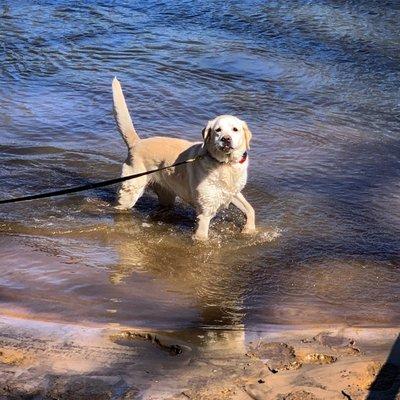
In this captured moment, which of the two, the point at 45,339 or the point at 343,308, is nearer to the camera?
the point at 45,339

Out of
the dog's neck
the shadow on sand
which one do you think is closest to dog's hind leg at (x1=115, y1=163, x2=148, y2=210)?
the dog's neck

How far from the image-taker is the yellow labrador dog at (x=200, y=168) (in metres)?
6.55

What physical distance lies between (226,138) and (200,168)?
575mm

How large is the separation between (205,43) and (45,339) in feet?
34.8

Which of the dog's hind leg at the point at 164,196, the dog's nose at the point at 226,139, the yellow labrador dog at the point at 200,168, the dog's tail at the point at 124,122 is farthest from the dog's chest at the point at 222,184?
the dog's tail at the point at 124,122

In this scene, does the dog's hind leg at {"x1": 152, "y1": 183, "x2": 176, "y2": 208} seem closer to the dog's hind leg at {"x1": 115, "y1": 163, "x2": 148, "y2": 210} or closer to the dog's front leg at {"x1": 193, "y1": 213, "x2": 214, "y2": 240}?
the dog's hind leg at {"x1": 115, "y1": 163, "x2": 148, "y2": 210}

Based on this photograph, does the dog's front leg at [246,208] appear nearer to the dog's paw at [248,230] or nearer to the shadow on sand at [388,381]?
the dog's paw at [248,230]

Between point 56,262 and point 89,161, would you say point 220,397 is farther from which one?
point 89,161

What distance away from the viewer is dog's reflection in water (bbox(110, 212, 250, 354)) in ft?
17.0

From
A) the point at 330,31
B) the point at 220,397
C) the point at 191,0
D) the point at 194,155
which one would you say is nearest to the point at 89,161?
the point at 194,155

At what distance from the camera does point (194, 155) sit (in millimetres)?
6980

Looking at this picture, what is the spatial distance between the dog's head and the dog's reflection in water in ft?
2.82

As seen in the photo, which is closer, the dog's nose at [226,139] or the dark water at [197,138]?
the dark water at [197,138]

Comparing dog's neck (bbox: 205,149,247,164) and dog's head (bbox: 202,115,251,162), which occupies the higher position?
dog's head (bbox: 202,115,251,162)
